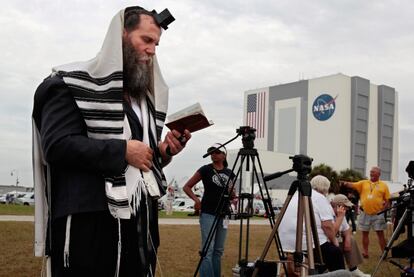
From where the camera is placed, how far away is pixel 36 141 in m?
2.00

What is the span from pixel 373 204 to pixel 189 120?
765 centimetres

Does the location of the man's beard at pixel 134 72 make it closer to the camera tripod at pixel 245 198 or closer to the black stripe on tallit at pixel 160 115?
the black stripe on tallit at pixel 160 115

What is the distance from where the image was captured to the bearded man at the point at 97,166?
1.84 metres

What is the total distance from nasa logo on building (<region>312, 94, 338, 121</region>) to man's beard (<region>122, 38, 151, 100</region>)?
78.6 meters

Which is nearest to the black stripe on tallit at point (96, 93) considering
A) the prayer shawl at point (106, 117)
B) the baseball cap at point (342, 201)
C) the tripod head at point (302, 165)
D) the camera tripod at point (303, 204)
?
the prayer shawl at point (106, 117)

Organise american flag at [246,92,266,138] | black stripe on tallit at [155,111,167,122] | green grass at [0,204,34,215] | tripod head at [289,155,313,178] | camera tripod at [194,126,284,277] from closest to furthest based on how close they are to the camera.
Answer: black stripe on tallit at [155,111,167,122], tripod head at [289,155,313,178], camera tripod at [194,126,284,277], green grass at [0,204,34,215], american flag at [246,92,266,138]

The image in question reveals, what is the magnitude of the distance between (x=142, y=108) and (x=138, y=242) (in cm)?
59

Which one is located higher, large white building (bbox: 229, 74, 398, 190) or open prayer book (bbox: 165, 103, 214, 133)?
large white building (bbox: 229, 74, 398, 190)

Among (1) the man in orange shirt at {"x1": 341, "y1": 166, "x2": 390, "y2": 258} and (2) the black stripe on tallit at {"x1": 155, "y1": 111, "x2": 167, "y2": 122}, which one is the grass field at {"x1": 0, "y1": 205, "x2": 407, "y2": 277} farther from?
(2) the black stripe on tallit at {"x1": 155, "y1": 111, "x2": 167, "y2": 122}

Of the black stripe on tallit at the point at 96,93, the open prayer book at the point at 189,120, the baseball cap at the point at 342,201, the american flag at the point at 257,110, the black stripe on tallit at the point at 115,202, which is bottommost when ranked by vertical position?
the baseball cap at the point at 342,201

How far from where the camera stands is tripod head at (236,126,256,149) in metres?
4.58

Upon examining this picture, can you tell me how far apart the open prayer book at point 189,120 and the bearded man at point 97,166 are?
0.47 feet

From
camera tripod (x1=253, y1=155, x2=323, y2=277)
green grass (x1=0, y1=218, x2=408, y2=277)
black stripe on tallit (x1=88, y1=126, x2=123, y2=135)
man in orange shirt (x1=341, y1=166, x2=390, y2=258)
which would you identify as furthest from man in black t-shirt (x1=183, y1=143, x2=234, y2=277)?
man in orange shirt (x1=341, y1=166, x2=390, y2=258)

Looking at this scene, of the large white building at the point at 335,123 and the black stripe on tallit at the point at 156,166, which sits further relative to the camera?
the large white building at the point at 335,123
